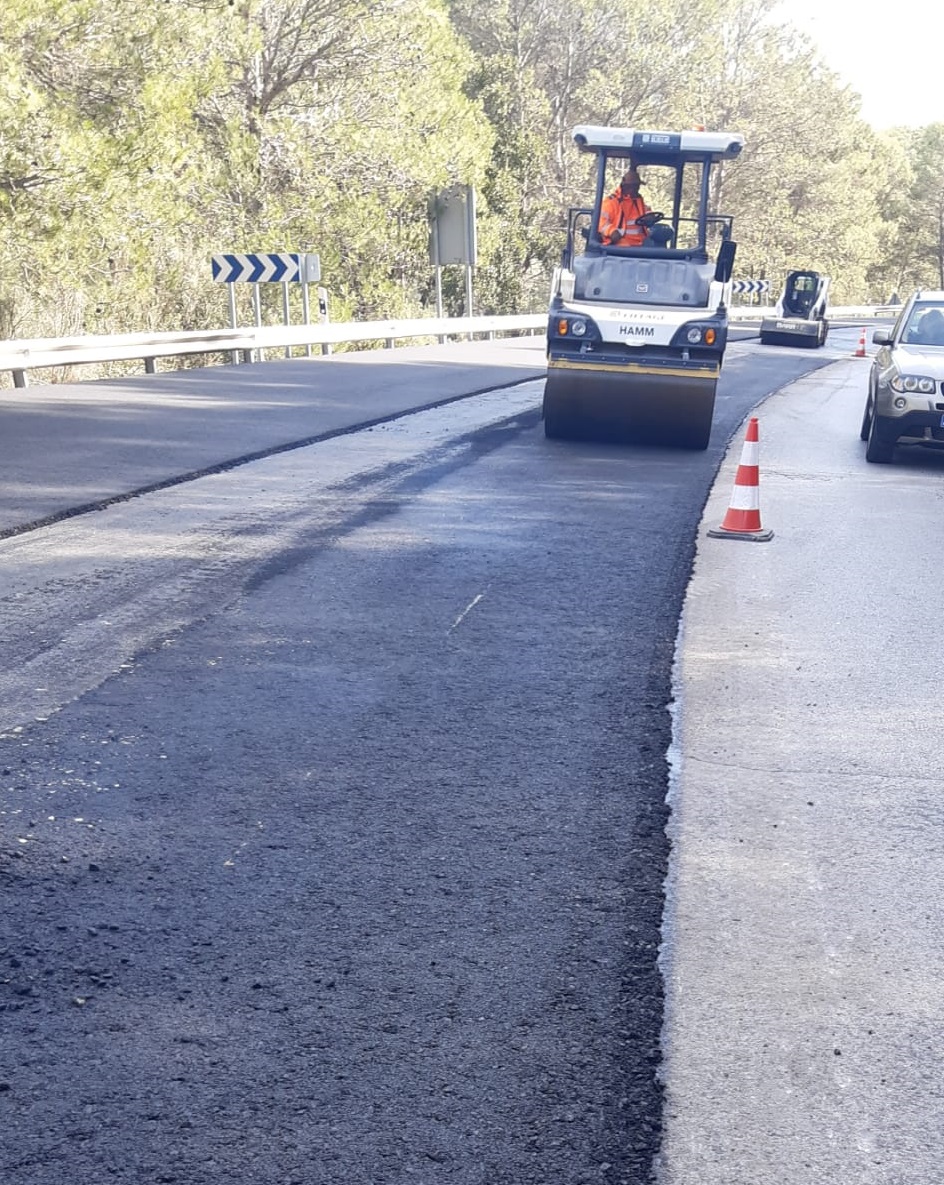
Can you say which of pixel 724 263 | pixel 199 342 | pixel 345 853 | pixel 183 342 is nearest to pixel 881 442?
pixel 724 263

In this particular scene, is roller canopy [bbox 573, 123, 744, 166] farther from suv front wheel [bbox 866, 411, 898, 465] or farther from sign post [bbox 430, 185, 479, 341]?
sign post [bbox 430, 185, 479, 341]

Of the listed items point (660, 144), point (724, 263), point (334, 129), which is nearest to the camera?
point (724, 263)

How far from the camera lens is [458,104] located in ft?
116

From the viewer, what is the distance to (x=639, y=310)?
1277cm

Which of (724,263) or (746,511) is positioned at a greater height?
(724,263)

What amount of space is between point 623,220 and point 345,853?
426 inches

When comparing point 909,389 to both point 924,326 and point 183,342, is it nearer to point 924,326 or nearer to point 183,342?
point 924,326

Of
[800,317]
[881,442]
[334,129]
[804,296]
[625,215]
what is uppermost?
[334,129]

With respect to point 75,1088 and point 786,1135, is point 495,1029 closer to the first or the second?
point 786,1135

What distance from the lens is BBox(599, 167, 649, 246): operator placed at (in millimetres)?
13688

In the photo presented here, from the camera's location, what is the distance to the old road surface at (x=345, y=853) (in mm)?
2783

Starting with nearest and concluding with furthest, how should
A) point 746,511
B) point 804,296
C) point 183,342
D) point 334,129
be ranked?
point 746,511 → point 183,342 → point 334,129 → point 804,296

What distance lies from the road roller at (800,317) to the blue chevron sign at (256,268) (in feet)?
58.3

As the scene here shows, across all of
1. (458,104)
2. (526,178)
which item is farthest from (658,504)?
(526,178)
